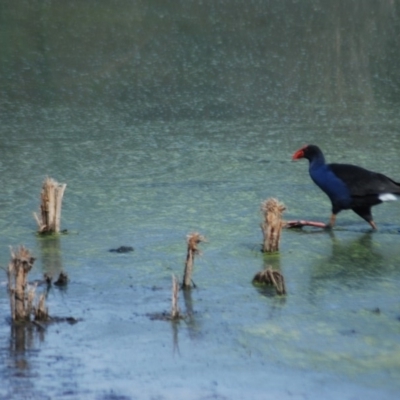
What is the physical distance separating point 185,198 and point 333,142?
7.47ft

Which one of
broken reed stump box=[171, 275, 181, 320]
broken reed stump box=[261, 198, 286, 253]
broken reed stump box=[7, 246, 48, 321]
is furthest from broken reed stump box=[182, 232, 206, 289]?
broken reed stump box=[7, 246, 48, 321]

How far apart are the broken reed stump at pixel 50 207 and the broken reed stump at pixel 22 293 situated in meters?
1.59

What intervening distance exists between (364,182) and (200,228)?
103cm

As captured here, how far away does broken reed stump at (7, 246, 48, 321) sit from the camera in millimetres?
4688

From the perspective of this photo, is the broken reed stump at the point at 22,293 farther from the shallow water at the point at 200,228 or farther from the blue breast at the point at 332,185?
the blue breast at the point at 332,185

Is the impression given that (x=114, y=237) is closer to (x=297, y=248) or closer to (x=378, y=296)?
(x=297, y=248)

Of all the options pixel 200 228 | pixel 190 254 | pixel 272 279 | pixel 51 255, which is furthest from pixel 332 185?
pixel 51 255

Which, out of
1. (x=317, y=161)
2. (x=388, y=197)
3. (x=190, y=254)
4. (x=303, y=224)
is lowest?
(x=190, y=254)

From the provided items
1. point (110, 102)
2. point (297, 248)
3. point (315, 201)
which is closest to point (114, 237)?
point (297, 248)

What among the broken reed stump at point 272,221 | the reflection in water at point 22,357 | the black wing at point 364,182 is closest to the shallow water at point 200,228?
the reflection in water at point 22,357

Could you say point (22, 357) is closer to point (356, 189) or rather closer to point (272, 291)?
point (272, 291)

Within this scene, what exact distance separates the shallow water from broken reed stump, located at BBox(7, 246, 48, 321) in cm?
9

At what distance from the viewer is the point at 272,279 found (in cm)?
530

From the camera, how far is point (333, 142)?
363 inches
